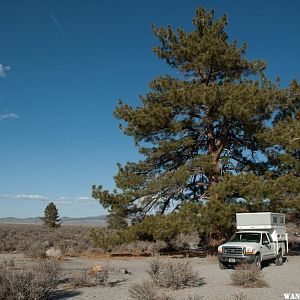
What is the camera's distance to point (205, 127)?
26.5 metres

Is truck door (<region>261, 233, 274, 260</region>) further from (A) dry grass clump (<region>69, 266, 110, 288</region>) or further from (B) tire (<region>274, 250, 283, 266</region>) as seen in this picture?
(A) dry grass clump (<region>69, 266, 110, 288</region>)

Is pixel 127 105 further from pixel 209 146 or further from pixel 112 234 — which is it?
pixel 112 234

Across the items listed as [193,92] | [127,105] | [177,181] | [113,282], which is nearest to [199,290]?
[113,282]

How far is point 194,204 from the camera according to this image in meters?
22.9

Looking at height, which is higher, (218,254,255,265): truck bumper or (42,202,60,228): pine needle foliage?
(42,202,60,228): pine needle foliage

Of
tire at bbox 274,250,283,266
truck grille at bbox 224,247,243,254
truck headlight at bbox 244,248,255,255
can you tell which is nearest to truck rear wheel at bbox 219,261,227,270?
truck grille at bbox 224,247,243,254

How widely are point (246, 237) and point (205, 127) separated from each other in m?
7.97

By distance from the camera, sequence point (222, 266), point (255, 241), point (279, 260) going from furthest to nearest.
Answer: point (279, 260) < point (255, 241) < point (222, 266)

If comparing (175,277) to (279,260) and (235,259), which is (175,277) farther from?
(279,260)

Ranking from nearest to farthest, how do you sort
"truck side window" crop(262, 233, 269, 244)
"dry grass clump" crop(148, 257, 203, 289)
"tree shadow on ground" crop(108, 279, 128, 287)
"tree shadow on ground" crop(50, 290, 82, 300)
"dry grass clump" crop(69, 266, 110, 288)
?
1. "tree shadow on ground" crop(50, 290, 82, 300)
2. "dry grass clump" crop(148, 257, 203, 289)
3. "dry grass clump" crop(69, 266, 110, 288)
4. "tree shadow on ground" crop(108, 279, 128, 287)
5. "truck side window" crop(262, 233, 269, 244)

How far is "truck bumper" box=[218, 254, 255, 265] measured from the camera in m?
18.8

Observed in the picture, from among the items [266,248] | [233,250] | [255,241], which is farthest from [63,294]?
[266,248]

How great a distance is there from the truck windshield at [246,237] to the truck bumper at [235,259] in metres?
1.52

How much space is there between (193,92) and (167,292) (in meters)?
13.7
